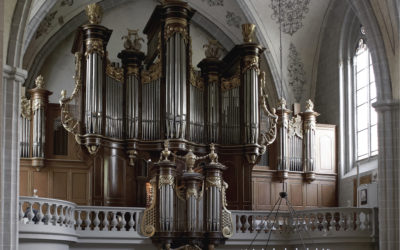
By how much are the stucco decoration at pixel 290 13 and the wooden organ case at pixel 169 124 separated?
2.96 metres

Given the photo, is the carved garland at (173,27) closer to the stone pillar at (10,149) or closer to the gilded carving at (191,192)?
the gilded carving at (191,192)

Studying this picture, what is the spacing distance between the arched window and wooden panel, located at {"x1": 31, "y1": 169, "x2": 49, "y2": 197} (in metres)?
8.88

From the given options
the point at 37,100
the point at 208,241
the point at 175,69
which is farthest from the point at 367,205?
the point at 37,100

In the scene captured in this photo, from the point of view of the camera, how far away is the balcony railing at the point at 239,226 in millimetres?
17672

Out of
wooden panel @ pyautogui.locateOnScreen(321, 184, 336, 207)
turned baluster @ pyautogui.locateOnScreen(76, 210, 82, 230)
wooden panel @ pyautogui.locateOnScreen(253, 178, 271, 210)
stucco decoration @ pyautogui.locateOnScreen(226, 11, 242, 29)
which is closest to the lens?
turned baluster @ pyautogui.locateOnScreen(76, 210, 82, 230)

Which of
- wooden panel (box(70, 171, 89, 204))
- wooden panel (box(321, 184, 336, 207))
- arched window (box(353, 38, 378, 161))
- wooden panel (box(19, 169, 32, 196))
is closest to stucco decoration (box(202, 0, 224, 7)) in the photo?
arched window (box(353, 38, 378, 161))

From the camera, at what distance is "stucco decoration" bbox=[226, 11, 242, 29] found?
2534cm

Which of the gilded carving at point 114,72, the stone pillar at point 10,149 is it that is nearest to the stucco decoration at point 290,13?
the gilded carving at point 114,72

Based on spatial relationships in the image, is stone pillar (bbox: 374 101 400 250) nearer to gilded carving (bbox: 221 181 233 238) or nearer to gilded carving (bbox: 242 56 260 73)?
gilded carving (bbox: 221 181 233 238)

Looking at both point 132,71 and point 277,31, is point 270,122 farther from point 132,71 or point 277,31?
point 277,31

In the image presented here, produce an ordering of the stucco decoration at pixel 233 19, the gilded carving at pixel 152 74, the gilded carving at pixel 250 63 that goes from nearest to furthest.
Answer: the gilded carving at pixel 152 74 → the gilded carving at pixel 250 63 → the stucco decoration at pixel 233 19

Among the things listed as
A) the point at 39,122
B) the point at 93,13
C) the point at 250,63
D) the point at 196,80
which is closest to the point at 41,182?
the point at 39,122

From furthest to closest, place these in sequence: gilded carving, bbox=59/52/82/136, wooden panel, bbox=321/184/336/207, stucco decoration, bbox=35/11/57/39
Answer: stucco decoration, bbox=35/11/57/39, wooden panel, bbox=321/184/336/207, gilded carving, bbox=59/52/82/136

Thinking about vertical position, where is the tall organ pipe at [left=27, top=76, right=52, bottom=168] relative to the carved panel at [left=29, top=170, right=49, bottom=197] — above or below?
above
